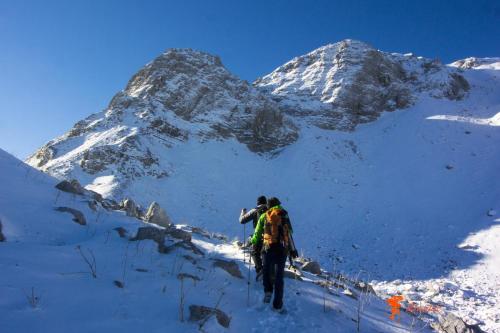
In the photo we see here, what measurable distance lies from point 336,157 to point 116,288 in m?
28.4

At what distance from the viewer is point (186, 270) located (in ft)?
19.2

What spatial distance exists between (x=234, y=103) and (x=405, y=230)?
2193cm

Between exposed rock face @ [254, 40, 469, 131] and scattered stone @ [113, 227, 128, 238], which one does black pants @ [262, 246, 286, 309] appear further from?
exposed rock face @ [254, 40, 469, 131]

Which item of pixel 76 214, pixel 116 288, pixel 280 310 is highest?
pixel 76 214

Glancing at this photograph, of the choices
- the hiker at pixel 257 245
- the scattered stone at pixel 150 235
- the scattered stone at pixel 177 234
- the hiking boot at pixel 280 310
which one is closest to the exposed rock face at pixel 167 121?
the scattered stone at pixel 177 234

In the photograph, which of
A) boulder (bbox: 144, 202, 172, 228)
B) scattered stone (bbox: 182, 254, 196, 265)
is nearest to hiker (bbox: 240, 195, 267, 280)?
scattered stone (bbox: 182, 254, 196, 265)

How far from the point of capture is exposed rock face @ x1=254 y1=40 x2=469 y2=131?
38781 mm

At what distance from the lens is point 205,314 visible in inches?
169

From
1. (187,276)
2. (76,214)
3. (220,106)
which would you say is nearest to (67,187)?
(76,214)

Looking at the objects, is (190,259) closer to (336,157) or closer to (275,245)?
(275,245)

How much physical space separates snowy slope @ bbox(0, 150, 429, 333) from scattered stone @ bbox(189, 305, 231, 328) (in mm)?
72

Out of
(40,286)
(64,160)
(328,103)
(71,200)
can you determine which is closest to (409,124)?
(328,103)

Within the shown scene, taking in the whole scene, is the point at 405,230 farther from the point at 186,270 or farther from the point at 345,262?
the point at 186,270

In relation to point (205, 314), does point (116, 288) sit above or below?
above
